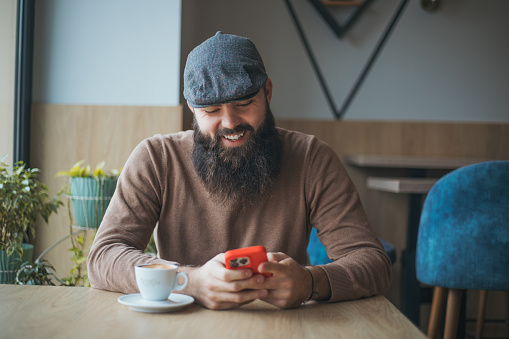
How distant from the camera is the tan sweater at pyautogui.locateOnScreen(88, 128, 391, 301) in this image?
1.57 metres

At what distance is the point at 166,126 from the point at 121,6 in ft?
2.18

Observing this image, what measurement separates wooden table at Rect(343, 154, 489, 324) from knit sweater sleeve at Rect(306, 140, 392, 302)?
135 centimetres

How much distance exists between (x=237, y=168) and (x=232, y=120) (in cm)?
15

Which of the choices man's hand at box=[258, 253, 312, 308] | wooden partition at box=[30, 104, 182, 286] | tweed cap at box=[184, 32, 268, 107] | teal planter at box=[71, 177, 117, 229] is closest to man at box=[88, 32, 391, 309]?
tweed cap at box=[184, 32, 268, 107]

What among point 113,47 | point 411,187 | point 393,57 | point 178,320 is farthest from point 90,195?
point 393,57

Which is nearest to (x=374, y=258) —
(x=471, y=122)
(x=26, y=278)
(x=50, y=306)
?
(x=50, y=306)

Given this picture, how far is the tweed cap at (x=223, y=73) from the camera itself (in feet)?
4.96

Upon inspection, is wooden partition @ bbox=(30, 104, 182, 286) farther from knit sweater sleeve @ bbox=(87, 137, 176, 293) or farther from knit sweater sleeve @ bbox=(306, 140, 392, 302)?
knit sweater sleeve @ bbox=(306, 140, 392, 302)

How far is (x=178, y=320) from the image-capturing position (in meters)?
1.02

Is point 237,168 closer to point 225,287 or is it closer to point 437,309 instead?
point 225,287

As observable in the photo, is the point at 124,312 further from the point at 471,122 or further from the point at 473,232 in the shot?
the point at 471,122

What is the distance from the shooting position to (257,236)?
5.46ft

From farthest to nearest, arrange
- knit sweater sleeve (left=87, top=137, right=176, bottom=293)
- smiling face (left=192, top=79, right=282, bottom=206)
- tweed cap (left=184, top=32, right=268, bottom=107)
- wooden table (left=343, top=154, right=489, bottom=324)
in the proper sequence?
1. wooden table (left=343, top=154, right=489, bottom=324)
2. smiling face (left=192, top=79, right=282, bottom=206)
3. tweed cap (left=184, top=32, right=268, bottom=107)
4. knit sweater sleeve (left=87, top=137, right=176, bottom=293)

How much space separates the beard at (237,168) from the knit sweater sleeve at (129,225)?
135mm
